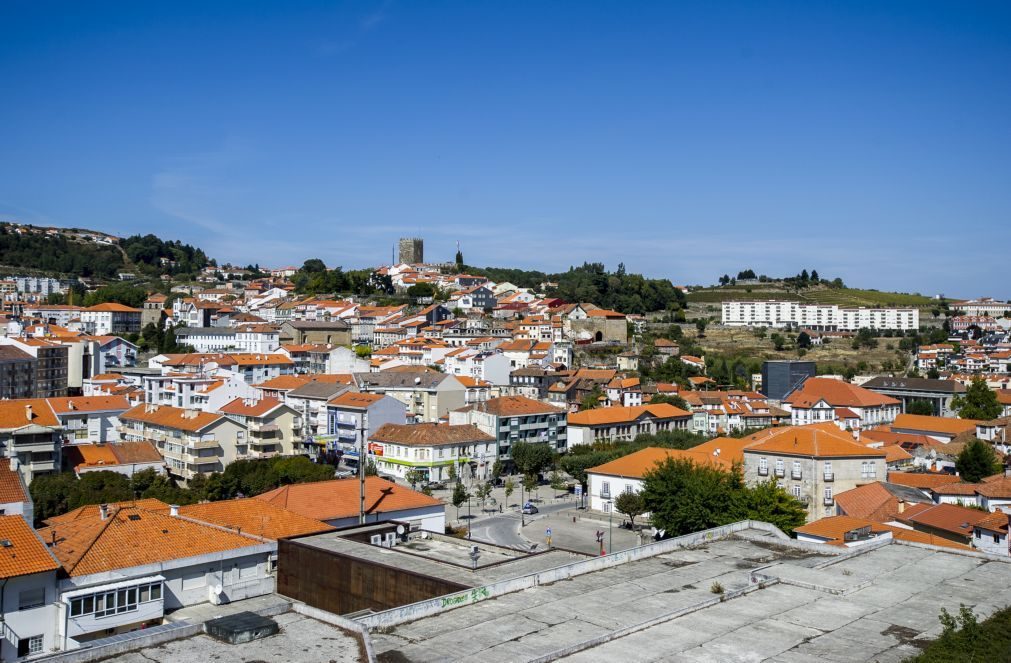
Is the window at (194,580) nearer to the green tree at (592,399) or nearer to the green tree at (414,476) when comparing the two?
the green tree at (414,476)

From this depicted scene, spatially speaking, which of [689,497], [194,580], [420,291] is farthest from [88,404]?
[420,291]

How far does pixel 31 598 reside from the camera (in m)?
15.6

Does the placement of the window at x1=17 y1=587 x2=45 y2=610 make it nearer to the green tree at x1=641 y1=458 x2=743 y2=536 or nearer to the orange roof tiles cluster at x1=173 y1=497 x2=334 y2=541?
the orange roof tiles cluster at x1=173 y1=497 x2=334 y2=541

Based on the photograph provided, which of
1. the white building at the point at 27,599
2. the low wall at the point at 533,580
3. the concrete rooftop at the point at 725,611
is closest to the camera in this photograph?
the concrete rooftop at the point at 725,611

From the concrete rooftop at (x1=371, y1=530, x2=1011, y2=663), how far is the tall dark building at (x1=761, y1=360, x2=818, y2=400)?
162ft

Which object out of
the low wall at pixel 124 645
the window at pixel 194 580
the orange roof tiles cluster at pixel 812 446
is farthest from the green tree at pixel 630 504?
the low wall at pixel 124 645

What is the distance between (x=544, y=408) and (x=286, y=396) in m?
15.1

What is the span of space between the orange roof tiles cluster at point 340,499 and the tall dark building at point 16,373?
36.1 meters

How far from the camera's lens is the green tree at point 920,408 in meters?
57.5

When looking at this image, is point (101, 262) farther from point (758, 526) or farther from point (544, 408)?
point (758, 526)

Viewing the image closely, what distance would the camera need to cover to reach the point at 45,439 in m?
34.7

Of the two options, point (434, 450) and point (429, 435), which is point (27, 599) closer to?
point (434, 450)

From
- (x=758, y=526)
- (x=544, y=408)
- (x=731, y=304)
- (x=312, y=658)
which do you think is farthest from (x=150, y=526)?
(x=731, y=304)

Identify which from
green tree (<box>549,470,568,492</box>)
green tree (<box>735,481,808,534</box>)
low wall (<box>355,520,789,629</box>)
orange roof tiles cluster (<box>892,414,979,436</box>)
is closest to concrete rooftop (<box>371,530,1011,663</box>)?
low wall (<box>355,520,789,629</box>)
